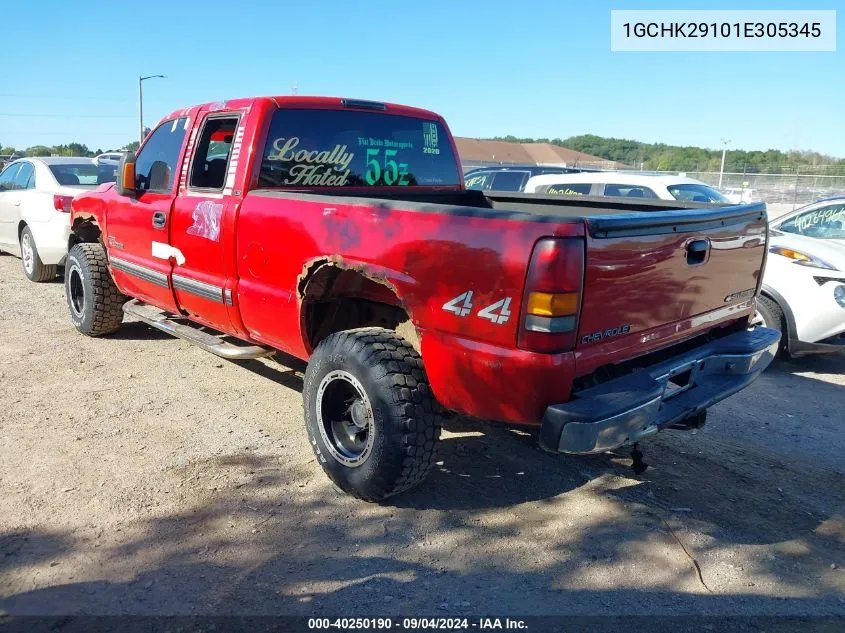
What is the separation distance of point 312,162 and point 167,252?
52.3 inches

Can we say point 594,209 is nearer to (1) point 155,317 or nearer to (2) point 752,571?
(2) point 752,571

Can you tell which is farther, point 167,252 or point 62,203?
point 62,203

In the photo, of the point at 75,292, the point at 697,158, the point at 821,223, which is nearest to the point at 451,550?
the point at 75,292

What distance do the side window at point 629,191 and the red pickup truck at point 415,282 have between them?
11.6 ft

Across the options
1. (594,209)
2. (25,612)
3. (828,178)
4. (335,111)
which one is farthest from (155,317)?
(828,178)

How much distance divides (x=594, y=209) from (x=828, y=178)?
1202 inches

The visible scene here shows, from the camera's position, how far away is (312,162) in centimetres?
447

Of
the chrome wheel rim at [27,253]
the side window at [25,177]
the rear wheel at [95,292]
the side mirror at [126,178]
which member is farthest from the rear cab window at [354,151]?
the side window at [25,177]

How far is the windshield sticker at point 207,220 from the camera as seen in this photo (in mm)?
4324

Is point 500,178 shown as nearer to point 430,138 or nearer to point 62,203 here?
point 62,203

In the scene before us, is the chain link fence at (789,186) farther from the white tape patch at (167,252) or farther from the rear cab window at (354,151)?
the white tape patch at (167,252)

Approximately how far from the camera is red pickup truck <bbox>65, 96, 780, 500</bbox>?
2811mm

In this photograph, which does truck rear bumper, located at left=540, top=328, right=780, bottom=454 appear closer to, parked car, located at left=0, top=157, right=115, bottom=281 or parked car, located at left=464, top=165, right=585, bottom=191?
parked car, located at left=0, top=157, right=115, bottom=281

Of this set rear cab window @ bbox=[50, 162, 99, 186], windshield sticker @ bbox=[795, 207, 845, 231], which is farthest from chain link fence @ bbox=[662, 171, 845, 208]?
rear cab window @ bbox=[50, 162, 99, 186]
